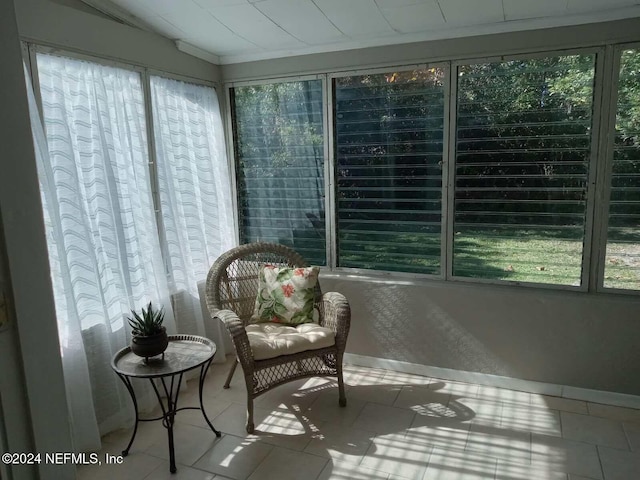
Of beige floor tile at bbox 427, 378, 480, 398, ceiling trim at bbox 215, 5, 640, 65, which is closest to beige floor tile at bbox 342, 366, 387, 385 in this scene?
beige floor tile at bbox 427, 378, 480, 398

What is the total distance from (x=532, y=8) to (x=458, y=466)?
230 cm

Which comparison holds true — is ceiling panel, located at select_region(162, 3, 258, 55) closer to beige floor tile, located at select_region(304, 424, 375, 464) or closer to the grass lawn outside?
the grass lawn outside

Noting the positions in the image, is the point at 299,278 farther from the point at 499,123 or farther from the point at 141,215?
the point at 499,123

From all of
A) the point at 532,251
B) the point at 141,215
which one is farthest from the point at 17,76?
the point at 532,251

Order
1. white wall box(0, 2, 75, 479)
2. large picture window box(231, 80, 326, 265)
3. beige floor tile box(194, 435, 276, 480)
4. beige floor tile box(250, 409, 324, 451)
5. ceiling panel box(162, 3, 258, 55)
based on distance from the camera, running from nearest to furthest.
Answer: white wall box(0, 2, 75, 479), beige floor tile box(194, 435, 276, 480), beige floor tile box(250, 409, 324, 451), ceiling panel box(162, 3, 258, 55), large picture window box(231, 80, 326, 265)

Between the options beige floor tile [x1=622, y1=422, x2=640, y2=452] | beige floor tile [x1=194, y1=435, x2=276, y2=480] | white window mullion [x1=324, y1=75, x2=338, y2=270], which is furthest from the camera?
white window mullion [x1=324, y1=75, x2=338, y2=270]

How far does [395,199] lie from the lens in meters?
3.13

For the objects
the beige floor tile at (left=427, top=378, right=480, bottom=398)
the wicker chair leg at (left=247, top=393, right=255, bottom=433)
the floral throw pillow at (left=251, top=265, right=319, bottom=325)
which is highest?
the floral throw pillow at (left=251, top=265, right=319, bottom=325)

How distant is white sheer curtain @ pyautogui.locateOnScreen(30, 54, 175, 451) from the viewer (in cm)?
222

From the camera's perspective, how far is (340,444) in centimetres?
239

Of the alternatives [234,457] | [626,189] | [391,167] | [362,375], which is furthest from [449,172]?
[234,457]

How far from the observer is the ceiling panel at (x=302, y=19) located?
250cm

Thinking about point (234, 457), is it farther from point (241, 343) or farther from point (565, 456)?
point (565, 456)

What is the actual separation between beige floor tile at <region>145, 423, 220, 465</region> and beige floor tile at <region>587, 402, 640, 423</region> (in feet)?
6.79
